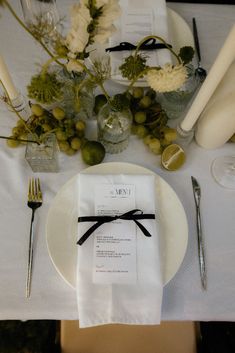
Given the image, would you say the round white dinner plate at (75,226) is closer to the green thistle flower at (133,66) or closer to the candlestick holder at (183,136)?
the candlestick holder at (183,136)

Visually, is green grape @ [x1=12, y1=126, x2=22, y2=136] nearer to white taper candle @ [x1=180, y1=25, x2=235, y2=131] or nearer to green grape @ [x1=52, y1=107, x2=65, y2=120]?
green grape @ [x1=52, y1=107, x2=65, y2=120]

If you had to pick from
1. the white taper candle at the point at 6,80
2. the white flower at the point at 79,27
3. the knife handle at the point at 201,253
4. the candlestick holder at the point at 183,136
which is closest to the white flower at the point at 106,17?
the white flower at the point at 79,27

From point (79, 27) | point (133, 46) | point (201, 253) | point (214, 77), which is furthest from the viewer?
point (133, 46)

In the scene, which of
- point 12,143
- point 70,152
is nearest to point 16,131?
point 12,143

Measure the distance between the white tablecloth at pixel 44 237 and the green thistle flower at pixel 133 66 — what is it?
0.78ft

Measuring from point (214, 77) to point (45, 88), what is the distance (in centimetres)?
35

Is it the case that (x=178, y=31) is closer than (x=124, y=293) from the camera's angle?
No

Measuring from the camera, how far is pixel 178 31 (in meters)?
0.89

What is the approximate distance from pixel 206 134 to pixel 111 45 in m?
0.38

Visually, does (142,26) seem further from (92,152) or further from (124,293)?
(124,293)

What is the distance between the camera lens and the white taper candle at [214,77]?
1.71 feet

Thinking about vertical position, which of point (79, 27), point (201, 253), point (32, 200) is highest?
point (79, 27)

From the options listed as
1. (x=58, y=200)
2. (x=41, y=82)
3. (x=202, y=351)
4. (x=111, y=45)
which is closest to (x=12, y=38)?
(x=111, y=45)

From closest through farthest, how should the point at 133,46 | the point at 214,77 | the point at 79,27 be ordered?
the point at 79,27
the point at 214,77
the point at 133,46
